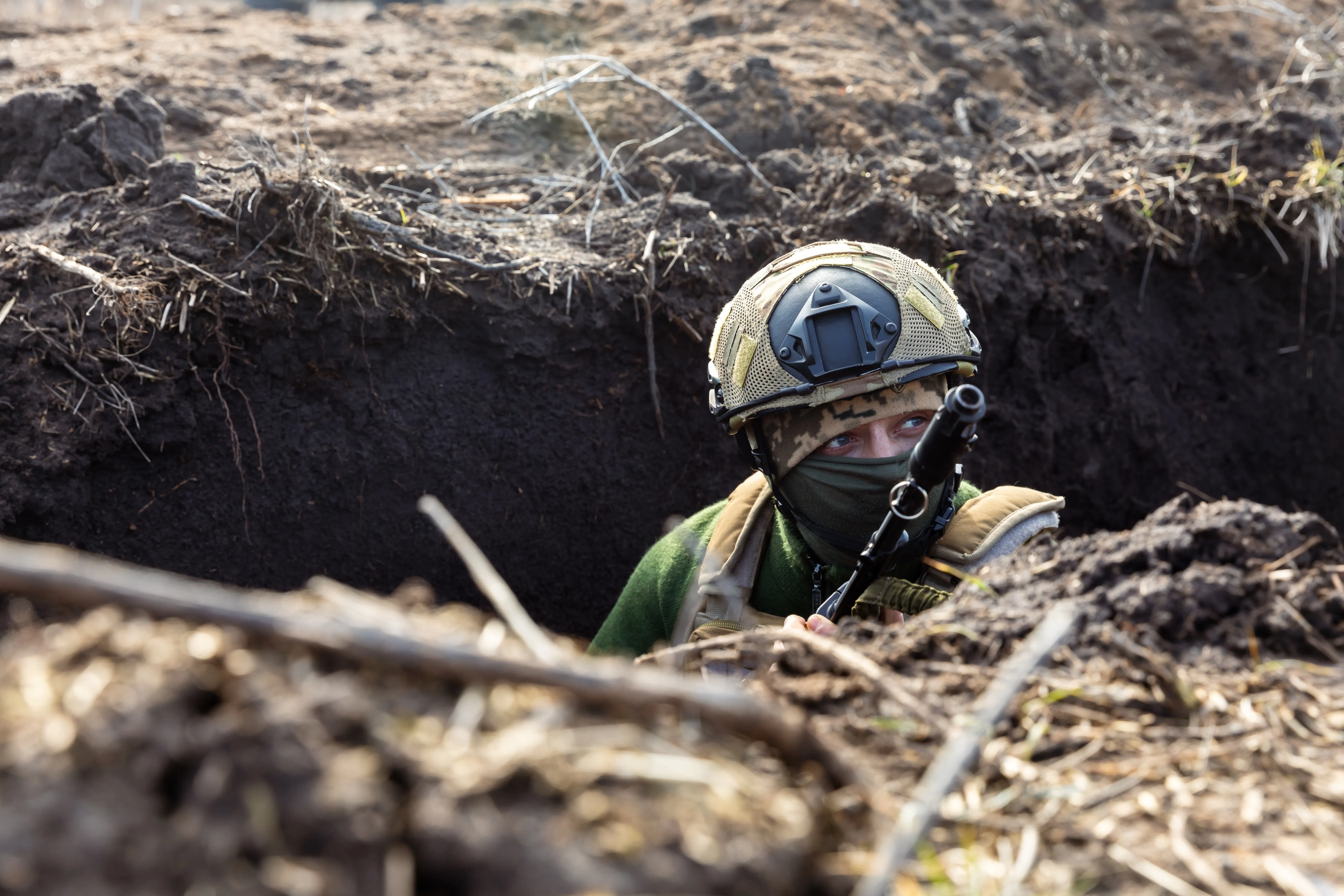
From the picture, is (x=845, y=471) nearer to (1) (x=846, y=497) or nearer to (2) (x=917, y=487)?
(1) (x=846, y=497)

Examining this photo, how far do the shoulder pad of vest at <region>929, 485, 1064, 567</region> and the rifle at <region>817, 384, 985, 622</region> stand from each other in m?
0.08

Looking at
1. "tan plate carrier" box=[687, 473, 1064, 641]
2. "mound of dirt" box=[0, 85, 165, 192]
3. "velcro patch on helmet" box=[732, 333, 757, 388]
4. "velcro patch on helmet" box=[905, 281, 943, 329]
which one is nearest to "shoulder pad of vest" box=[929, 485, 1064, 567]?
"tan plate carrier" box=[687, 473, 1064, 641]

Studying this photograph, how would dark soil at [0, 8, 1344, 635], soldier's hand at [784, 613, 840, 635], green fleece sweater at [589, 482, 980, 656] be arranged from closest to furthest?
soldier's hand at [784, 613, 840, 635]
green fleece sweater at [589, 482, 980, 656]
dark soil at [0, 8, 1344, 635]

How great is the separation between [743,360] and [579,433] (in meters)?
1.64

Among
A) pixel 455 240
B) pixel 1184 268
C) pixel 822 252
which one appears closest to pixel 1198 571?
pixel 822 252

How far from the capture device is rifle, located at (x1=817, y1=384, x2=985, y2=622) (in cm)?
257

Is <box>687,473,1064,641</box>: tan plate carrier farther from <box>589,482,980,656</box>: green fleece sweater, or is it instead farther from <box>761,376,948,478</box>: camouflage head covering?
<box>761,376,948,478</box>: camouflage head covering

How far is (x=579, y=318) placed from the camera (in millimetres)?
4500

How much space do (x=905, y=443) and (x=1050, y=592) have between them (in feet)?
3.93

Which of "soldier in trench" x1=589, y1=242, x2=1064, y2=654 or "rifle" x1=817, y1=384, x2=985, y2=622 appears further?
"soldier in trench" x1=589, y1=242, x2=1064, y2=654

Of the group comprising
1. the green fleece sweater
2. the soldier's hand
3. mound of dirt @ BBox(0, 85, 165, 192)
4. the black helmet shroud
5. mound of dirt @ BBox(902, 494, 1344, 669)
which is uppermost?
mound of dirt @ BBox(0, 85, 165, 192)

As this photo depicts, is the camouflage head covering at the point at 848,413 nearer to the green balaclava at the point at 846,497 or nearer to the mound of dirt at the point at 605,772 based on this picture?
the green balaclava at the point at 846,497

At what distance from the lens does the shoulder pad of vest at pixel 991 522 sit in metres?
2.97

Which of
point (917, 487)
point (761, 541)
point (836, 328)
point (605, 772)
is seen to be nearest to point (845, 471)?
point (917, 487)
